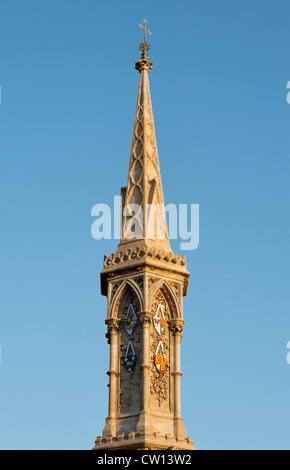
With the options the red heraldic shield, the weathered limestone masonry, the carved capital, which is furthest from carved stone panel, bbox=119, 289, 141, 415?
the carved capital

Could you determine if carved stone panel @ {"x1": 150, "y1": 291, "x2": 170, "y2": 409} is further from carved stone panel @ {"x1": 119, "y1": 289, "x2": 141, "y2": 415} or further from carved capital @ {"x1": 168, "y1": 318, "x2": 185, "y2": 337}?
carved stone panel @ {"x1": 119, "y1": 289, "x2": 141, "y2": 415}

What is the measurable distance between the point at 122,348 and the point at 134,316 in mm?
1568

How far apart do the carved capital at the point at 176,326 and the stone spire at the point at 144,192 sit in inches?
144

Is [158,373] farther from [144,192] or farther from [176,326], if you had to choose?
[144,192]

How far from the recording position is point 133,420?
140 feet

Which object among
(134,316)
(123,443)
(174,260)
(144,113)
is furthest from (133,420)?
(144,113)

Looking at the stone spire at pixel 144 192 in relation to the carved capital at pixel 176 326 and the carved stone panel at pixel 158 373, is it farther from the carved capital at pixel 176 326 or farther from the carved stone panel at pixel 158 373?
the carved capital at pixel 176 326

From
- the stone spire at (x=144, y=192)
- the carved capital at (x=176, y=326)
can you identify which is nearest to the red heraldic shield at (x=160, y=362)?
the carved capital at (x=176, y=326)

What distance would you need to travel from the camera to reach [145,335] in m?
43.6

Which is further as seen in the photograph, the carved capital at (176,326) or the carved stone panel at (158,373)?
the carved capital at (176,326)

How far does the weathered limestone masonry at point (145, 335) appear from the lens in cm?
4231

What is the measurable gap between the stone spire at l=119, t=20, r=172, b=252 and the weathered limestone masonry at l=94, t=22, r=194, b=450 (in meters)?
0.06

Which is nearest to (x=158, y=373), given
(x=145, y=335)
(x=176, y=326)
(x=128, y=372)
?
(x=128, y=372)
